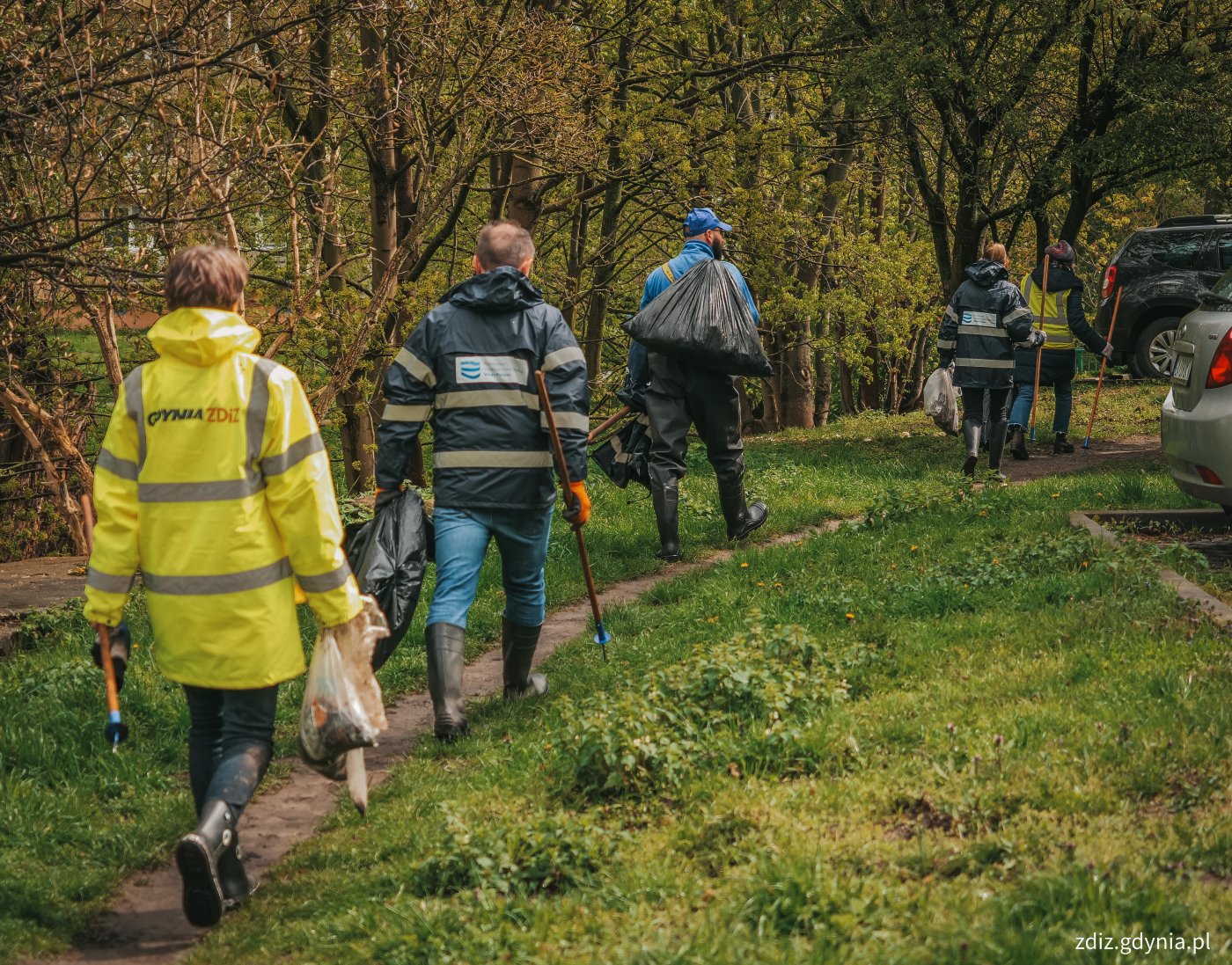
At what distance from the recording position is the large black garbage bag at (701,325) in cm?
838

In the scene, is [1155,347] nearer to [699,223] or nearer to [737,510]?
[737,510]

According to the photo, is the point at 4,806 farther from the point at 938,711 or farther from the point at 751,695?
the point at 938,711

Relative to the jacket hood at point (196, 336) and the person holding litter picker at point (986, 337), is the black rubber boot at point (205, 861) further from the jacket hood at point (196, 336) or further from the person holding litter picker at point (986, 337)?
the person holding litter picker at point (986, 337)

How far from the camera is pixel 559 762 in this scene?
4754 millimetres

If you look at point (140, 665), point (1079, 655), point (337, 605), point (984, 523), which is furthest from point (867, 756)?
point (984, 523)

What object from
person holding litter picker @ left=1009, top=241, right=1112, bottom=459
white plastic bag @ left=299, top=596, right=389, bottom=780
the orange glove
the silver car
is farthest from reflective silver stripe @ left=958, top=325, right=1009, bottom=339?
white plastic bag @ left=299, top=596, right=389, bottom=780

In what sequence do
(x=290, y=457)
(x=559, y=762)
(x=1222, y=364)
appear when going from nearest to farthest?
(x=290, y=457), (x=559, y=762), (x=1222, y=364)

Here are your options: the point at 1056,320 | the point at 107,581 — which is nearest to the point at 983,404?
the point at 1056,320

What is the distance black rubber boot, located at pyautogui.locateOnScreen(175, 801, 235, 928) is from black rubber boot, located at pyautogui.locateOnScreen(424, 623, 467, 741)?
59.0 inches

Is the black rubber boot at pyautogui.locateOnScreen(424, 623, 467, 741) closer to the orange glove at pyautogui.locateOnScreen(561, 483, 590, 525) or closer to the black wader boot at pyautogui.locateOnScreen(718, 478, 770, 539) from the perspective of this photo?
the orange glove at pyautogui.locateOnScreen(561, 483, 590, 525)

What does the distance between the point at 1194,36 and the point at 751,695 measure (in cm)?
1094

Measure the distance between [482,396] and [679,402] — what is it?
11.1 ft

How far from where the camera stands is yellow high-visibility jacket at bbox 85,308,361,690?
4.11m

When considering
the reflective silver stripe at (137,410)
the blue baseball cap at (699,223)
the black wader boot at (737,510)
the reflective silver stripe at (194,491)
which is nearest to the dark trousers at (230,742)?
the reflective silver stripe at (194,491)
